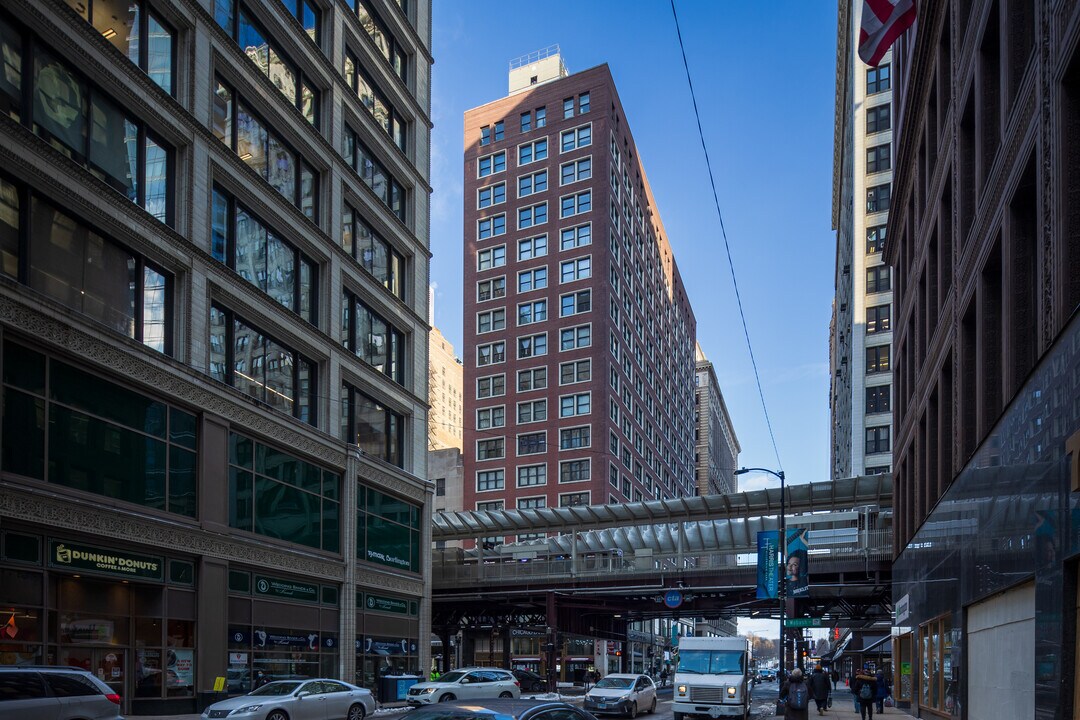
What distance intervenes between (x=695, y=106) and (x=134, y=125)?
15.3m

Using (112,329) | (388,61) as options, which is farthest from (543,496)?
(112,329)

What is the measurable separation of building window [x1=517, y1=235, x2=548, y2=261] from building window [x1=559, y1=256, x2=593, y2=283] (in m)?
2.64

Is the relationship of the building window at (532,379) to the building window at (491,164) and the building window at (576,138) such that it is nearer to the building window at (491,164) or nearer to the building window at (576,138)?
the building window at (491,164)

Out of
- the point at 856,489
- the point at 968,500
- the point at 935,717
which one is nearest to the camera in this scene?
the point at 968,500

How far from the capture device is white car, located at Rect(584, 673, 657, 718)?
32.3 m

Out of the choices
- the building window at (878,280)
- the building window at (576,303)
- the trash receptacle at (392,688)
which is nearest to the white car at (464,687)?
the trash receptacle at (392,688)

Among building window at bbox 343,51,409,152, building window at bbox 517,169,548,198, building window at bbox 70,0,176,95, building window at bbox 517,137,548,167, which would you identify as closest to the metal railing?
building window at bbox 343,51,409,152

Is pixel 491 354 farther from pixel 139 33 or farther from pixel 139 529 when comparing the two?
pixel 139 529

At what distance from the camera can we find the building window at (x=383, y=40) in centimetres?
4150

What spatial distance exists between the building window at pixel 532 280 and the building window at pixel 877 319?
3124cm

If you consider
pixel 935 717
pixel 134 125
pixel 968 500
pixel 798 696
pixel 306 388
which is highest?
pixel 134 125

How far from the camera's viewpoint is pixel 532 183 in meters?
97.0

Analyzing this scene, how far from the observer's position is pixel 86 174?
24.3m

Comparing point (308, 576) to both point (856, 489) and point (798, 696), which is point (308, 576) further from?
point (856, 489)
